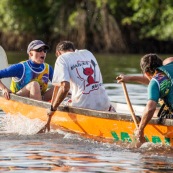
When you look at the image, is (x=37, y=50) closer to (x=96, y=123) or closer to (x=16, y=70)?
(x=16, y=70)

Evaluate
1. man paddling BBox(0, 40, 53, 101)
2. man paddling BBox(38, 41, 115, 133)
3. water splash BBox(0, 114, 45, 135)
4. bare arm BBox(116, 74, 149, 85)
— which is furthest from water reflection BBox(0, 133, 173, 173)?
man paddling BBox(0, 40, 53, 101)

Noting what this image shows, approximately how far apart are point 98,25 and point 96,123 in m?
31.9

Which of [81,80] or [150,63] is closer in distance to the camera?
[150,63]

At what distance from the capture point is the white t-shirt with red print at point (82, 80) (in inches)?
487

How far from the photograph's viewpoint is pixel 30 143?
471 inches

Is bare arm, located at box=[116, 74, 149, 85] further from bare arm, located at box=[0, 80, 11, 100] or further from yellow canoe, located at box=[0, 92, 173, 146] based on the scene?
bare arm, located at box=[0, 80, 11, 100]

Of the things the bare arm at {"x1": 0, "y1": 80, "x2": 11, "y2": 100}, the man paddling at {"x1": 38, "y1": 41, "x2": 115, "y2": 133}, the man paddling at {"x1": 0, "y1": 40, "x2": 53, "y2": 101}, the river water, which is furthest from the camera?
the bare arm at {"x1": 0, "y1": 80, "x2": 11, "y2": 100}

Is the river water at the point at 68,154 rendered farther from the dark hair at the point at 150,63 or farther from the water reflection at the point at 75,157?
the dark hair at the point at 150,63

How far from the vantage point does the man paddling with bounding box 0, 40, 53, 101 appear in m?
13.6

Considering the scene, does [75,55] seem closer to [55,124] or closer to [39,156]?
[55,124]

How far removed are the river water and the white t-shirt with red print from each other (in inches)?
21.3

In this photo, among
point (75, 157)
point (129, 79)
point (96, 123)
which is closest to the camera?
point (75, 157)

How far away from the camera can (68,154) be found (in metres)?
10.9

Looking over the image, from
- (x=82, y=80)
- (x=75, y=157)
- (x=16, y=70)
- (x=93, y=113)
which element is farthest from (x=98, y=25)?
(x=75, y=157)
